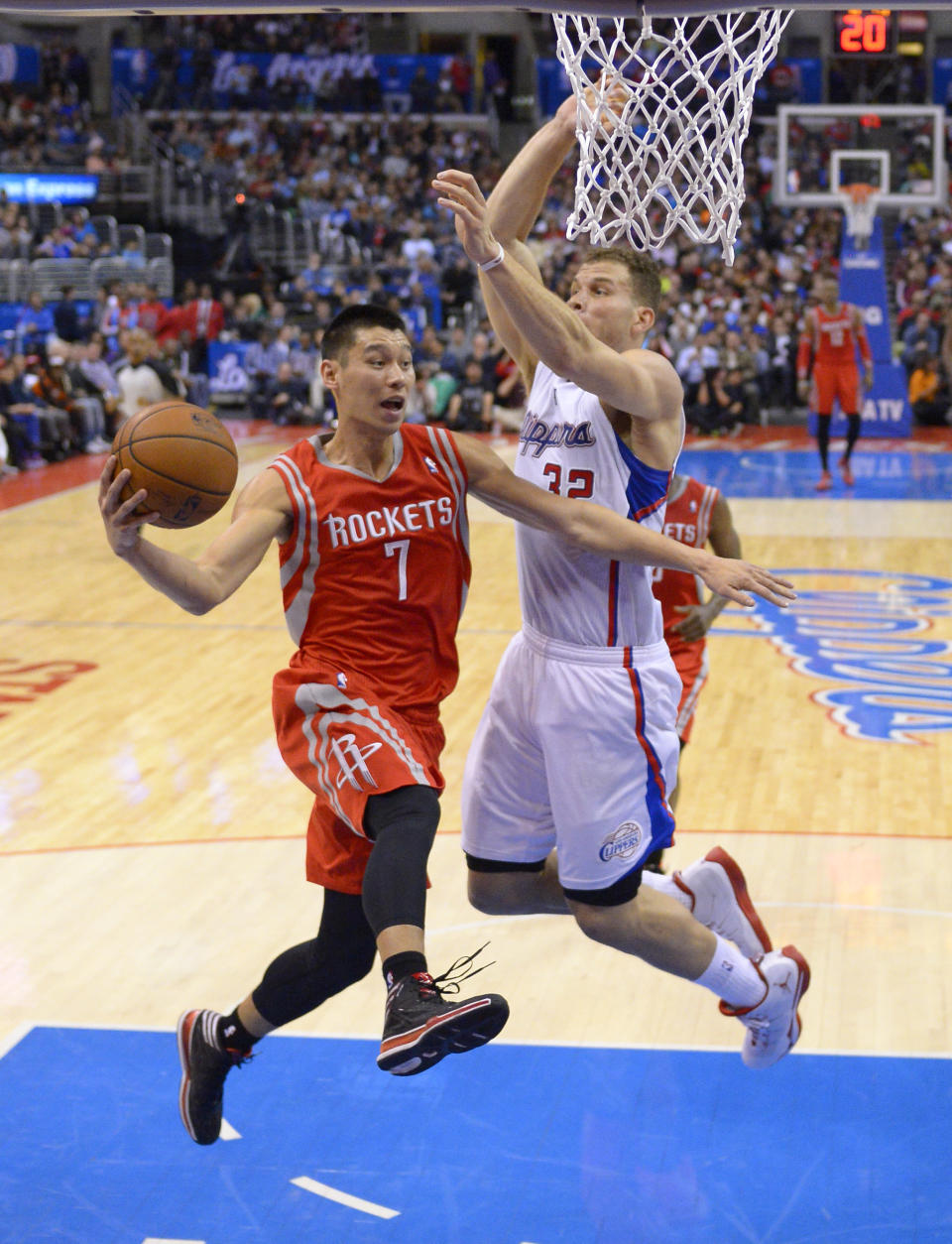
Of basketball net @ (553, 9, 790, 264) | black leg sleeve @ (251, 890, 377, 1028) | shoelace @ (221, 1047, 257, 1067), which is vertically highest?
basketball net @ (553, 9, 790, 264)

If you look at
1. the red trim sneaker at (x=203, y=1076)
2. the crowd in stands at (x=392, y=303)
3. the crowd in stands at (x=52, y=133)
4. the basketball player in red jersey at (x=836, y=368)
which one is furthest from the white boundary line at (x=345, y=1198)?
the crowd in stands at (x=52, y=133)

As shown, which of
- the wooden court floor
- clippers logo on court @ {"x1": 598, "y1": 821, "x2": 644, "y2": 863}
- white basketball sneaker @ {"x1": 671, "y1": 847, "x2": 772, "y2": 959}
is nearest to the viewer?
clippers logo on court @ {"x1": 598, "y1": 821, "x2": 644, "y2": 863}

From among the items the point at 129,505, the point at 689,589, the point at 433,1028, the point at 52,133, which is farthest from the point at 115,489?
the point at 52,133

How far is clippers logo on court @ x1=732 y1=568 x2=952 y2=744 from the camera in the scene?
326 inches

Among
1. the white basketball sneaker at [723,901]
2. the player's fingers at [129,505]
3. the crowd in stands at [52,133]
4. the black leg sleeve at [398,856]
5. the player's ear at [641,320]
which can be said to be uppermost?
the crowd in stands at [52,133]

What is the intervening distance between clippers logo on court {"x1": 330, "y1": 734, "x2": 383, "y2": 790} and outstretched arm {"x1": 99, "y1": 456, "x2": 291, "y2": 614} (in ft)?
1.43

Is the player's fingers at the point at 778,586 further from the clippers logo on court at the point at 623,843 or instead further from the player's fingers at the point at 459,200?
the player's fingers at the point at 459,200

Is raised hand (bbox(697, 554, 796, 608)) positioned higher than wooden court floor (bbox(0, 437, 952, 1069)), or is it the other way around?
raised hand (bbox(697, 554, 796, 608))

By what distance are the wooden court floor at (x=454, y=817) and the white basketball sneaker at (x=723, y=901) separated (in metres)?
0.37

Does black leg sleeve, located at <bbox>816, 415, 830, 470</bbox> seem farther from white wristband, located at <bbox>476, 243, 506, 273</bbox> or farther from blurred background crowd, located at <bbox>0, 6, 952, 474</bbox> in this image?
white wristband, located at <bbox>476, 243, 506, 273</bbox>

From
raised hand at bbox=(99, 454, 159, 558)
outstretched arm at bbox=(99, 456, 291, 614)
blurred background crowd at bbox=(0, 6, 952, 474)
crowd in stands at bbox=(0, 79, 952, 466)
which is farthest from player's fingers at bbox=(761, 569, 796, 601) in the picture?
crowd in stands at bbox=(0, 79, 952, 466)

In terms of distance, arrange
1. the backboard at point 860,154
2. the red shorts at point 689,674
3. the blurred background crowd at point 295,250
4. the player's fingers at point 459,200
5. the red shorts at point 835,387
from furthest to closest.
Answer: the blurred background crowd at point 295,250
the backboard at point 860,154
the red shorts at point 835,387
the red shorts at point 689,674
the player's fingers at point 459,200

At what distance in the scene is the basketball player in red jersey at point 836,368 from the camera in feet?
50.6

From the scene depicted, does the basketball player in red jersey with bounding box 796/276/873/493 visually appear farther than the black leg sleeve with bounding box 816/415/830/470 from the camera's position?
No
